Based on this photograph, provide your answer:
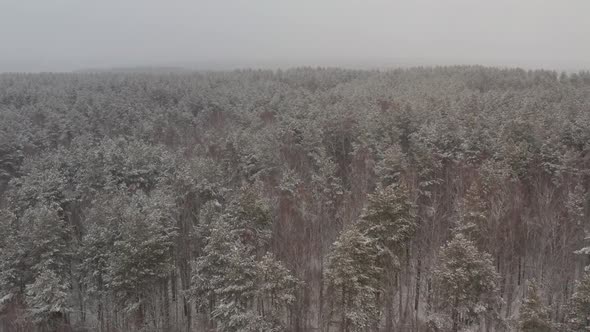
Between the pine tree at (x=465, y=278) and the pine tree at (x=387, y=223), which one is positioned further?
the pine tree at (x=387, y=223)

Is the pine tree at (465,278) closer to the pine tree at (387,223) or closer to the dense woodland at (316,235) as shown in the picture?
the dense woodland at (316,235)

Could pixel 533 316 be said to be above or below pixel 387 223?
below

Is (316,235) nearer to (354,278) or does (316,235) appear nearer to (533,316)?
(354,278)

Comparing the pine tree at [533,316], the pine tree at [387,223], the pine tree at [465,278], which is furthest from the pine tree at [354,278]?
the pine tree at [533,316]

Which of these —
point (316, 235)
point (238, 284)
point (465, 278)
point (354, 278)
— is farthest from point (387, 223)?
point (238, 284)

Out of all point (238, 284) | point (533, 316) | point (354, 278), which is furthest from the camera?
point (238, 284)

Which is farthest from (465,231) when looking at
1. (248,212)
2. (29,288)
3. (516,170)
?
(29,288)
